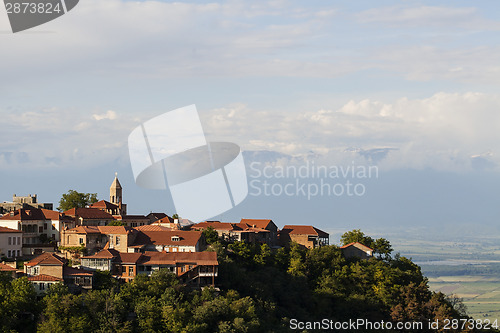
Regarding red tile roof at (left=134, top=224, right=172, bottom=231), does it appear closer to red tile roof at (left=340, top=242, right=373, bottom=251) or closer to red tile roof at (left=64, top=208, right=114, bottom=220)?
red tile roof at (left=64, top=208, right=114, bottom=220)

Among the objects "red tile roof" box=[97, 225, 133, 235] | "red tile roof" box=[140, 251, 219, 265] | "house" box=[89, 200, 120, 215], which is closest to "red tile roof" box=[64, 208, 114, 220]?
"house" box=[89, 200, 120, 215]

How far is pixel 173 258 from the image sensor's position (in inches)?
2936

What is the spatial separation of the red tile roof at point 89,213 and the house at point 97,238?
825cm

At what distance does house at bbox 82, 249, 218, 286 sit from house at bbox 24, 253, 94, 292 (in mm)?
2240

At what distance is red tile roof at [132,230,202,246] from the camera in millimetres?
81062

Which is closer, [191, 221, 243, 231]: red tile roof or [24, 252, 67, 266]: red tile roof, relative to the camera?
[24, 252, 67, 266]: red tile roof

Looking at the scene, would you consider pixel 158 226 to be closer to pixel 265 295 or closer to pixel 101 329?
pixel 265 295

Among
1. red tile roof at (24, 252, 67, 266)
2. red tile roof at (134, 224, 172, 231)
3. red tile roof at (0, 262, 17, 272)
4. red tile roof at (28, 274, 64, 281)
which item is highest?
red tile roof at (134, 224, 172, 231)

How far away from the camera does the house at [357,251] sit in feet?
305

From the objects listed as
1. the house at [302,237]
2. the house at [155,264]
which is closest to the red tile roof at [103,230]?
the house at [155,264]

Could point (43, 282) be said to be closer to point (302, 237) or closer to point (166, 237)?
point (166, 237)

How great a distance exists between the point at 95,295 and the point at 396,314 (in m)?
32.6

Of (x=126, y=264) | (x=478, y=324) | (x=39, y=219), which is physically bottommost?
(x=478, y=324)

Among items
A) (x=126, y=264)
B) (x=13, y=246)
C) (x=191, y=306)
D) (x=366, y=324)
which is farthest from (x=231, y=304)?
(x=13, y=246)
